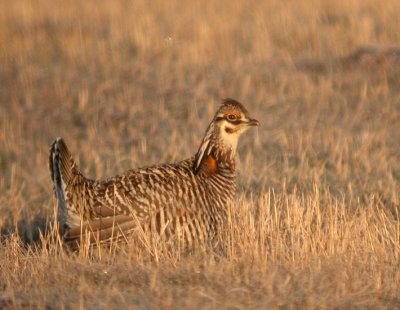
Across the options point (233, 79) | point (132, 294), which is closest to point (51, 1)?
point (233, 79)

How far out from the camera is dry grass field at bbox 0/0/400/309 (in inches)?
176

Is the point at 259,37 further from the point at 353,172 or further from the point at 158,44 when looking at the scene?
the point at 353,172

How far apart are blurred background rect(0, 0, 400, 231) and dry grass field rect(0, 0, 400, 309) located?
0.09 ft

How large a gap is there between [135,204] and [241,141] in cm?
372

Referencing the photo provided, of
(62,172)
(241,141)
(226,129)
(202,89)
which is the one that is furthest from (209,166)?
(202,89)

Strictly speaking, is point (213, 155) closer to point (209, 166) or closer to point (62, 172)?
point (209, 166)

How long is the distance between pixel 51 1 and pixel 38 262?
35.5 ft

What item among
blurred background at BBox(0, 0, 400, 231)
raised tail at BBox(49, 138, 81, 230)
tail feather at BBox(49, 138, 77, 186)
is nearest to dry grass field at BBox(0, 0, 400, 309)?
blurred background at BBox(0, 0, 400, 231)

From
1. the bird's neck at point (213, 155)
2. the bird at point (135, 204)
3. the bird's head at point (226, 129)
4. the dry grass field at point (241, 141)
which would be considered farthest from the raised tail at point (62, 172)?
the bird's head at point (226, 129)

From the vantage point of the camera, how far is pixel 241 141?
9070 millimetres

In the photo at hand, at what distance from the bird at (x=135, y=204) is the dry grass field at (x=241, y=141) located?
15cm

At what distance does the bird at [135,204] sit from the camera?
5.42 metres

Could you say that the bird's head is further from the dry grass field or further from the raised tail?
the raised tail

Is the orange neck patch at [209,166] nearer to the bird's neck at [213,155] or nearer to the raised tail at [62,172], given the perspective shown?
the bird's neck at [213,155]
